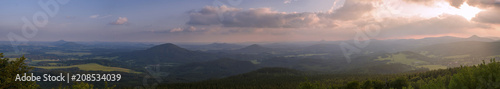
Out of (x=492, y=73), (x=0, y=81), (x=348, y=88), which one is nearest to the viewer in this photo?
(x=492, y=73)

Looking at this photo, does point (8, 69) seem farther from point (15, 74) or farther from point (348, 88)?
point (348, 88)

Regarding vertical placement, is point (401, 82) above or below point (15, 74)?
below

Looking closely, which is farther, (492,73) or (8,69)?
(8,69)

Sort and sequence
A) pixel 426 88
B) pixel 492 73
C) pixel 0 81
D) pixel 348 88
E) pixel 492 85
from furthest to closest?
Answer: pixel 348 88 < pixel 0 81 < pixel 426 88 < pixel 492 73 < pixel 492 85

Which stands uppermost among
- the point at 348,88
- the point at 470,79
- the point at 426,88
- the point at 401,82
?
the point at 470,79

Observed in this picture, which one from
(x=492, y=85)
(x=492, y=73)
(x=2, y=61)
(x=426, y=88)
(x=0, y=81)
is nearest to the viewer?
(x=492, y=85)

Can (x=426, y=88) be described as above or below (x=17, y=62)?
below

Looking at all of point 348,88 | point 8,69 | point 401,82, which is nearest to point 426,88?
point 348,88

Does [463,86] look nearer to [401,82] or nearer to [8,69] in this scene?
[8,69]

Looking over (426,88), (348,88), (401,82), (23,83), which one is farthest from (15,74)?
(401,82)
